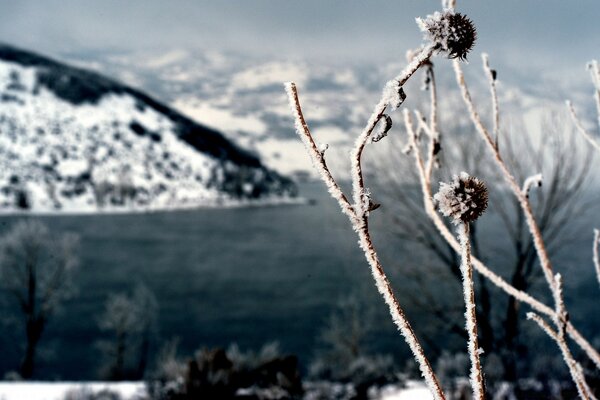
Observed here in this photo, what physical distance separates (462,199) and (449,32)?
254 mm

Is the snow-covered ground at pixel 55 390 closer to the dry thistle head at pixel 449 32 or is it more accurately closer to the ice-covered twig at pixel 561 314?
the ice-covered twig at pixel 561 314

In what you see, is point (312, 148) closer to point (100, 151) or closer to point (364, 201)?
point (364, 201)

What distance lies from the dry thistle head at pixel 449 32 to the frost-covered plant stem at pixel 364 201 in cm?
13

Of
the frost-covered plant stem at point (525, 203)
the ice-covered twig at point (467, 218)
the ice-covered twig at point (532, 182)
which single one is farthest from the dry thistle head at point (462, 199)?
the frost-covered plant stem at point (525, 203)

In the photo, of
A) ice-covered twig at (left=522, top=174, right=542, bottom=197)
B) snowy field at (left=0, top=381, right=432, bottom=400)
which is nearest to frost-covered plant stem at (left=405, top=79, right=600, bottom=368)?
ice-covered twig at (left=522, top=174, right=542, bottom=197)

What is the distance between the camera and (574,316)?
36.0m

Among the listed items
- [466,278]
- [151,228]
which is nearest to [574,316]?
[466,278]

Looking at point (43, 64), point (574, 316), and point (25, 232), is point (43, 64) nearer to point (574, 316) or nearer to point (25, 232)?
point (25, 232)

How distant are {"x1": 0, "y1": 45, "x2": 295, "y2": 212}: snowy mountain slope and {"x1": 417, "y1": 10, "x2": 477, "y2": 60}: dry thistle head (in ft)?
376

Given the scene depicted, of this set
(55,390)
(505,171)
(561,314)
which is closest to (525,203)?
(505,171)

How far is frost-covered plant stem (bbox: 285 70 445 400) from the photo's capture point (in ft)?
2.12

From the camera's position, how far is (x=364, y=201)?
0.65m

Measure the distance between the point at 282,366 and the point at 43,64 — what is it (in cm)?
19044

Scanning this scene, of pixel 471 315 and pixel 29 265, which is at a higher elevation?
pixel 29 265
